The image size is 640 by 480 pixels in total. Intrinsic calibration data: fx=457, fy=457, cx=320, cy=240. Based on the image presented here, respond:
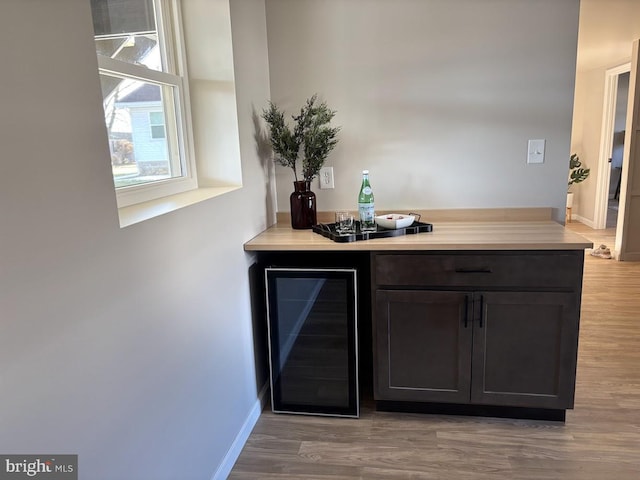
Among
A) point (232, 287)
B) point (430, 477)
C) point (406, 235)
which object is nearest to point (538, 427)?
point (430, 477)

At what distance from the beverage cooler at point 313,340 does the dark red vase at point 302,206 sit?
41cm

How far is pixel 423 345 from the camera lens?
214cm

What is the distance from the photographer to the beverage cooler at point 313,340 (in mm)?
2135

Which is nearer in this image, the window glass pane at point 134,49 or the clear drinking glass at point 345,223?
the window glass pane at point 134,49

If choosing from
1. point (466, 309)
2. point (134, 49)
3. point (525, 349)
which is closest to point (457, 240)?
point (466, 309)

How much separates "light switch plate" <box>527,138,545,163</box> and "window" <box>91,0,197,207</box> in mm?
1763

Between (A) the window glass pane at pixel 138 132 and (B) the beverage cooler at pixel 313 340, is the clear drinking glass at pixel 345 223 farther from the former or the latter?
(A) the window glass pane at pixel 138 132

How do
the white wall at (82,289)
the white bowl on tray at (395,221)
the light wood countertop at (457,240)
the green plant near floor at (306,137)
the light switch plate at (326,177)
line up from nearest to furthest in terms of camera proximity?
1. the white wall at (82,289)
2. the light wood countertop at (457,240)
3. the white bowl on tray at (395,221)
4. the green plant near floor at (306,137)
5. the light switch plate at (326,177)

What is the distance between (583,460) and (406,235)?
3.94 feet

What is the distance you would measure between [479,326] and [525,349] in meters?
0.23

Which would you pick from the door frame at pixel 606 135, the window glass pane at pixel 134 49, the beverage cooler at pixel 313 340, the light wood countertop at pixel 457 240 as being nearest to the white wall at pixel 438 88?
the light wood countertop at pixel 457 240

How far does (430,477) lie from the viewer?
1845 mm


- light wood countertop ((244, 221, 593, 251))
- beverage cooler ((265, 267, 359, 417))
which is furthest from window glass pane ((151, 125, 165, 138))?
beverage cooler ((265, 267, 359, 417))

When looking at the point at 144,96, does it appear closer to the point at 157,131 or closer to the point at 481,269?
the point at 157,131
